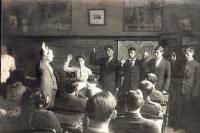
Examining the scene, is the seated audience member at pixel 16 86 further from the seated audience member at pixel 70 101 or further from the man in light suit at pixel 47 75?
the seated audience member at pixel 70 101

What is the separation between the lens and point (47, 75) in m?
7.78

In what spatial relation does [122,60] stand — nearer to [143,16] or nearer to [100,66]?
[100,66]

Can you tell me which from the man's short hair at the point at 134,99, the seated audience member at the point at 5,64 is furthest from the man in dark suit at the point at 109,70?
the seated audience member at the point at 5,64

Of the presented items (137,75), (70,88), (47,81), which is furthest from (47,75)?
(137,75)

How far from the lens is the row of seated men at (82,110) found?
750 cm

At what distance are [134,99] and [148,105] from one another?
22cm

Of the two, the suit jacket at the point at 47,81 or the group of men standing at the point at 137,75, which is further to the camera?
the suit jacket at the point at 47,81

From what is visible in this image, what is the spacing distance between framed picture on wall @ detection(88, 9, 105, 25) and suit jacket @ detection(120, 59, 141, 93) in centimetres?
73

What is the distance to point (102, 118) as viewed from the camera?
24.6 ft

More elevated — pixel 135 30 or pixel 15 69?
pixel 135 30

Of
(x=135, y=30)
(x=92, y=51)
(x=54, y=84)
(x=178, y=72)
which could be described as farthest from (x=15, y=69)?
(x=178, y=72)

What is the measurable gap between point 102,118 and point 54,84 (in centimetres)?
91

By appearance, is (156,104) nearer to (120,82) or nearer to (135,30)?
(120,82)

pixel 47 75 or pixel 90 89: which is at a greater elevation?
pixel 47 75
